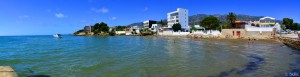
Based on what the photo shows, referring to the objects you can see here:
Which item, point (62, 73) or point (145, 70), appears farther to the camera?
point (145, 70)

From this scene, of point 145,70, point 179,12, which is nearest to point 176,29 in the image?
point 179,12

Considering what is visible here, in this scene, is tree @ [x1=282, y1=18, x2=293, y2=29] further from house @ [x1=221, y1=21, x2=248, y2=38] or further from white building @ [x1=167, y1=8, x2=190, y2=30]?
white building @ [x1=167, y1=8, x2=190, y2=30]

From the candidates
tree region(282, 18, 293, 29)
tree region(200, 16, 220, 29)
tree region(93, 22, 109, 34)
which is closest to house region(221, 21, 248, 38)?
tree region(200, 16, 220, 29)

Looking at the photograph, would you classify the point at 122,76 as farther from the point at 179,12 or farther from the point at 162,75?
the point at 179,12

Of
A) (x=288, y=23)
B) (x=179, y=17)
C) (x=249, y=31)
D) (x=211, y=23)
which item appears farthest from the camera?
(x=179, y=17)

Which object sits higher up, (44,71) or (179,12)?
(179,12)

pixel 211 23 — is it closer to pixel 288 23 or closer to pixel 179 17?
pixel 288 23

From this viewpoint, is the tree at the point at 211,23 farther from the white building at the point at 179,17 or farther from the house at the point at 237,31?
the white building at the point at 179,17

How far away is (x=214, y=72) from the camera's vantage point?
19.0 metres

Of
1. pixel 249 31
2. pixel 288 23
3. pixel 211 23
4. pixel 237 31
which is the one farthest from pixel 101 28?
pixel 249 31

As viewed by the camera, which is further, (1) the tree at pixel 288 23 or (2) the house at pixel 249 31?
(1) the tree at pixel 288 23

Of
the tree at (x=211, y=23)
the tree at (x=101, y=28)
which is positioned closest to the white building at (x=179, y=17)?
the tree at (x=211, y=23)

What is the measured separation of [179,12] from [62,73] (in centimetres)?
13039

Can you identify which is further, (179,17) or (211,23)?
(179,17)
